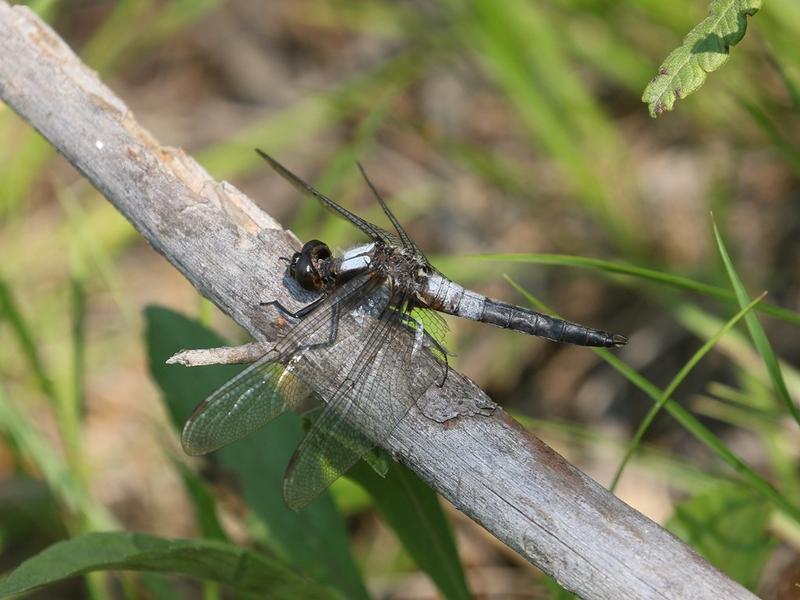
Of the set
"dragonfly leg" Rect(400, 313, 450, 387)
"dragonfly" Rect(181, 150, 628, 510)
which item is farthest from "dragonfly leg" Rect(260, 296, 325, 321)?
"dragonfly leg" Rect(400, 313, 450, 387)

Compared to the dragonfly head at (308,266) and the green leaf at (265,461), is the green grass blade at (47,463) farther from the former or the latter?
the dragonfly head at (308,266)

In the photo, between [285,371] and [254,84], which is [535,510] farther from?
[254,84]

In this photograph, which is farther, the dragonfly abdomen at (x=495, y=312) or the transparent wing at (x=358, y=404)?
the dragonfly abdomen at (x=495, y=312)

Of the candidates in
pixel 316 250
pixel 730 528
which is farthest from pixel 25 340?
pixel 730 528

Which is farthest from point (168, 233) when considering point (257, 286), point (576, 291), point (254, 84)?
point (254, 84)

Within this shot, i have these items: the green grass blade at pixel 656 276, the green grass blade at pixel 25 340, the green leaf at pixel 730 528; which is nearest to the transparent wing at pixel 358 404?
the green grass blade at pixel 656 276

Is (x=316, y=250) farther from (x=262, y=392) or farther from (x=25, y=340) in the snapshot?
(x=25, y=340)
